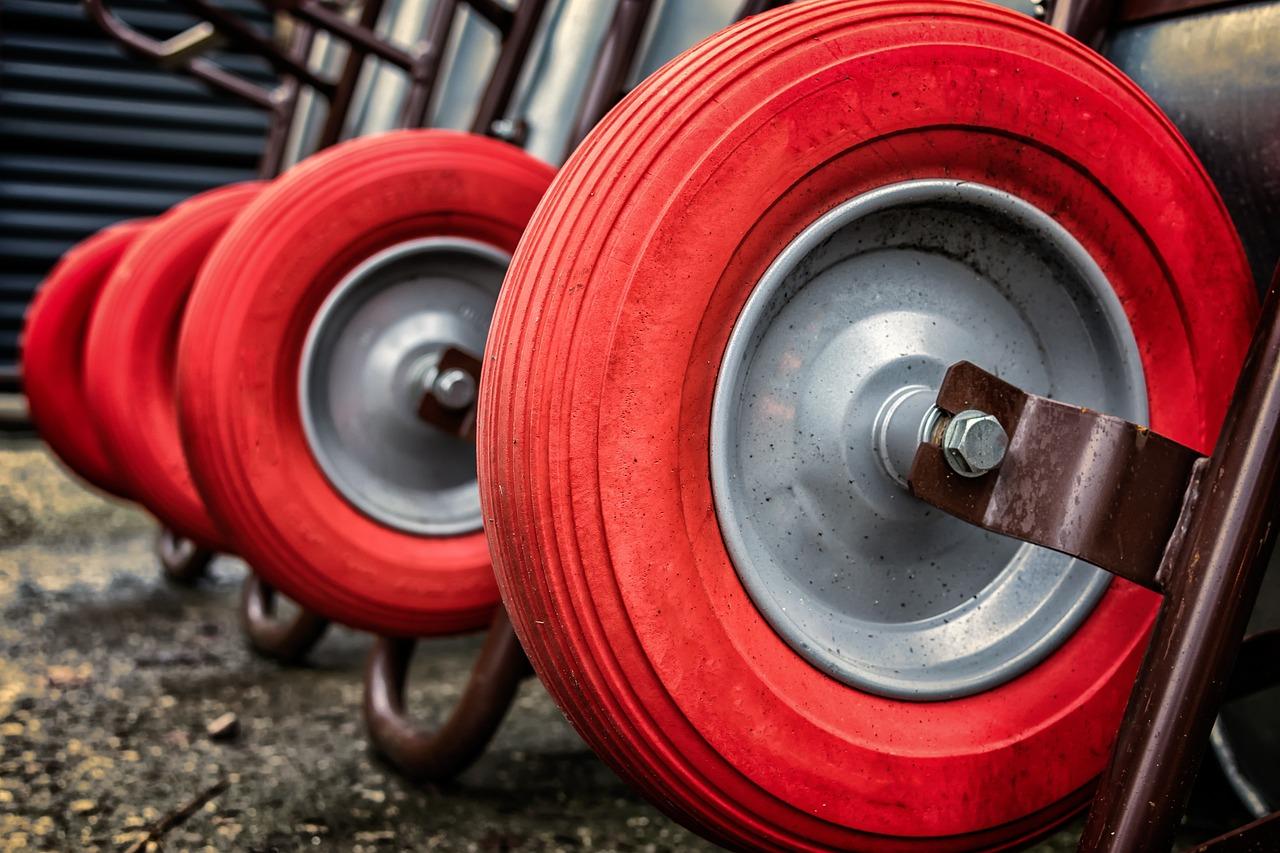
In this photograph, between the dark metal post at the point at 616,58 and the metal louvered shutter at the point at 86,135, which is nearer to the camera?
the dark metal post at the point at 616,58

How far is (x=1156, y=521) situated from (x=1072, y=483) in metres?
0.06

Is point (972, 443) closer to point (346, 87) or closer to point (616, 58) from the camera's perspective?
point (616, 58)

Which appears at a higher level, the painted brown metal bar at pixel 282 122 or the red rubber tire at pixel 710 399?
the red rubber tire at pixel 710 399

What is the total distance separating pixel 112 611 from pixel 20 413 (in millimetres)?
2688

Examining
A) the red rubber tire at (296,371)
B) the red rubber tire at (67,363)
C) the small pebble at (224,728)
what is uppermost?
the red rubber tire at (296,371)

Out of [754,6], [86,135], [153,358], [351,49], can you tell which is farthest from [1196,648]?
[86,135]

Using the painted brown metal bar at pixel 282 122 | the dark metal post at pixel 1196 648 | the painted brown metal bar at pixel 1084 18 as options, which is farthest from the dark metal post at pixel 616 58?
the painted brown metal bar at pixel 282 122

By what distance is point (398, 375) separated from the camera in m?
1.64

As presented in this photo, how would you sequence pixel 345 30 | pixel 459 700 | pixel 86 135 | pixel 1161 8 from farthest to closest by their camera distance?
pixel 86 135 < pixel 345 30 < pixel 459 700 < pixel 1161 8

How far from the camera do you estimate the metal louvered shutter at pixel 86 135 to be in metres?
5.43

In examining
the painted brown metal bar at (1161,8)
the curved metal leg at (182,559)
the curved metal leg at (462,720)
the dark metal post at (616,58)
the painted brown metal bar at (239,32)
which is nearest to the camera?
the painted brown metal bar at (1161,8)

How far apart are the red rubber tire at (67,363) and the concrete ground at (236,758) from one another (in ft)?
2.23

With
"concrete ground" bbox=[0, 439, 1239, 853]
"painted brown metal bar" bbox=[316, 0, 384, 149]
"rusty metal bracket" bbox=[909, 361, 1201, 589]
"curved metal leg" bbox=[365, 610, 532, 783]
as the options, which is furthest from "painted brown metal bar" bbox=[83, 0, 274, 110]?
"rusty metal bracket" bbox=[909, 361, 1201, 589]

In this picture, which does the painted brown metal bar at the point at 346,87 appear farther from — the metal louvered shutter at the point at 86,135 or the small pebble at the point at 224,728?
the metal louvered shutter at the point at 86,135
